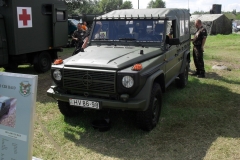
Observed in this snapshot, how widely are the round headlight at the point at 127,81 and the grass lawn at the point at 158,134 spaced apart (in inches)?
34.6

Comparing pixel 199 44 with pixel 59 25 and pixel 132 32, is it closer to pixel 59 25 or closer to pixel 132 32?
pixel 132 32

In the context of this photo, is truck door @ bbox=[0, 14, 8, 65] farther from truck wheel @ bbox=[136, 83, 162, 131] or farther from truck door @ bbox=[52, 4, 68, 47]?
truck wheel @ bbox=[136, 83, 162, 131]

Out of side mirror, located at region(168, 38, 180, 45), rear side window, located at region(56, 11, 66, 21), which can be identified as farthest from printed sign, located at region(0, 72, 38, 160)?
rear side window, located at region(56, 11, 66, 21)

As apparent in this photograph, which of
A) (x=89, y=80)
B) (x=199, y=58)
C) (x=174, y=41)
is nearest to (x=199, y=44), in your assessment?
(x=199, y=58)

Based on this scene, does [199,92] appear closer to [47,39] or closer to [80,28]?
[47,39]

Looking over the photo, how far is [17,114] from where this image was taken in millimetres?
2777

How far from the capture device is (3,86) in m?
2.88

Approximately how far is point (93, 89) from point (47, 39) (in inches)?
212

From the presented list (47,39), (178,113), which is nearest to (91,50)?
(178,113)

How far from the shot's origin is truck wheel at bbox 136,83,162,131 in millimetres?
4176

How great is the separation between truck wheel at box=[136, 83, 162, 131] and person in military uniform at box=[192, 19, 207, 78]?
3.94m

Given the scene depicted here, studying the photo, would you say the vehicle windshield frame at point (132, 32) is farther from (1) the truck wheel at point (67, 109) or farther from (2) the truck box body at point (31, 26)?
(2) the truck box body at point (31, 26)

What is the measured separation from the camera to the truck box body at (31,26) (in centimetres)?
731

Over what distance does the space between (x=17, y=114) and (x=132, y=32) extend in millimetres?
2937
